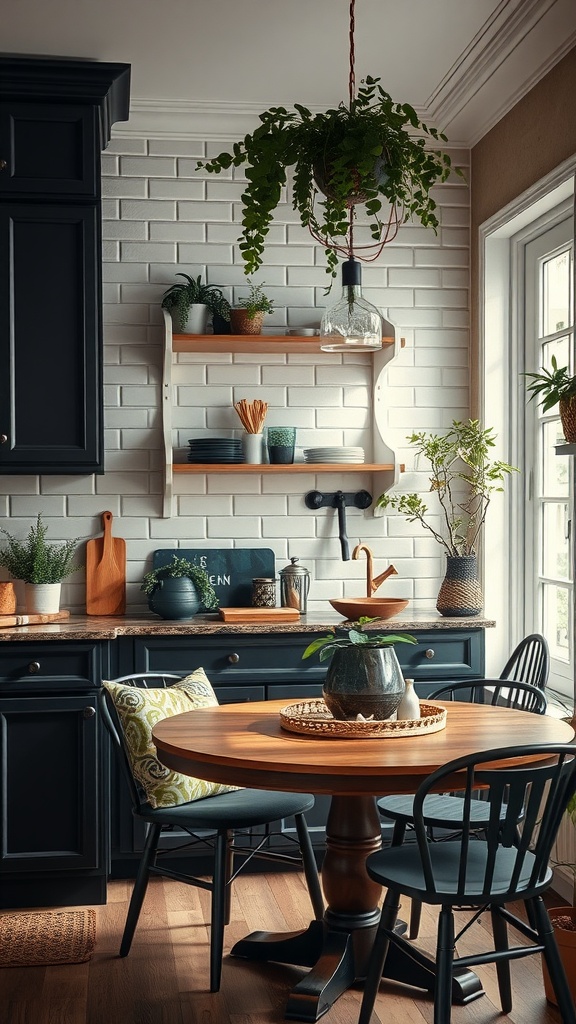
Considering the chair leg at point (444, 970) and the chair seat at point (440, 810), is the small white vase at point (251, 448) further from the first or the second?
the chair leg at point (444, 970)

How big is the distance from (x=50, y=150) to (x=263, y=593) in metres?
1.80

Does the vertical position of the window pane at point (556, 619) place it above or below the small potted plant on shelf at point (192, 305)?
below

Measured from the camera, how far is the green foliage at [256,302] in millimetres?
4121

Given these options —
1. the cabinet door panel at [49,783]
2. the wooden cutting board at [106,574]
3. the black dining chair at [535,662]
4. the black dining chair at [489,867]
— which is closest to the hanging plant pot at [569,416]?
the black dining chair at [535,662]

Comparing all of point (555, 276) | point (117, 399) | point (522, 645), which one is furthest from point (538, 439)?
point (117, 399)

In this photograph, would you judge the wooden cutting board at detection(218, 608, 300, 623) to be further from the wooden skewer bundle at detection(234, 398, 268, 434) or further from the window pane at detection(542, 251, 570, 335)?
the window pane at detection(542, 251, 570, 335)

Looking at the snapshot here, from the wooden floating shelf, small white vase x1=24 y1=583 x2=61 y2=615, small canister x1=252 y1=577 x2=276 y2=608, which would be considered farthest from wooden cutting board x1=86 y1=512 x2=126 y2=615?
small canister x1=252 y1=577 x2=276 y2=608

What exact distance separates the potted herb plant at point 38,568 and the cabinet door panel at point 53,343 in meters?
0.38

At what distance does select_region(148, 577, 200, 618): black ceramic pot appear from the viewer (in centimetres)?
397

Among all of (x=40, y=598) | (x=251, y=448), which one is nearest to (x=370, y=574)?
(x=251, y=448)

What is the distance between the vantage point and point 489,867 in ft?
7.27

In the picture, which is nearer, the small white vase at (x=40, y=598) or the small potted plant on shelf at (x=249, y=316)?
the small white vase at (x=40, y=598)

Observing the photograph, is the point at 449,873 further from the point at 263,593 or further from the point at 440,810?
the point at 263,593

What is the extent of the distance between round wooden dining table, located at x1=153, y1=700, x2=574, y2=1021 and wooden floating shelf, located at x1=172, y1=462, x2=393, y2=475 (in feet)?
3.95
